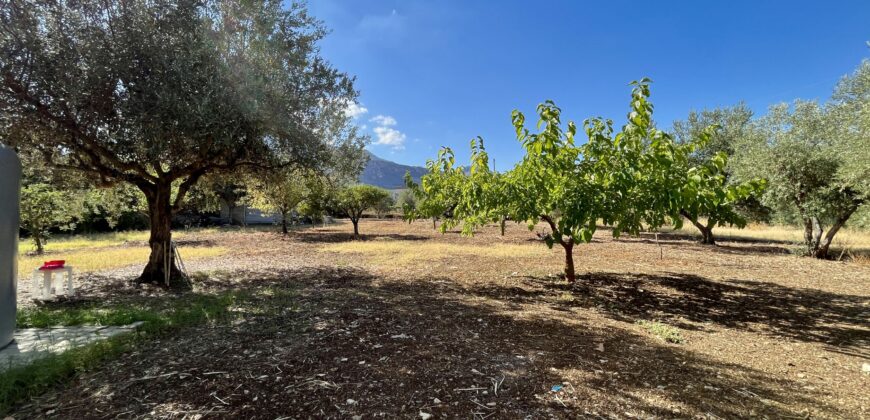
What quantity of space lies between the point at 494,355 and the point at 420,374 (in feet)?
3.28

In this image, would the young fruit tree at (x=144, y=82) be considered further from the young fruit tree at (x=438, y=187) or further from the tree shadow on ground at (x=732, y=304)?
the tree shadow on ground at (x=732, y=304)

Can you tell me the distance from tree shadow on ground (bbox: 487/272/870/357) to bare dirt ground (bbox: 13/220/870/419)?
0.05 metres

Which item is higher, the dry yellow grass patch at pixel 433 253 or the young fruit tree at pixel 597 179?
the young fruit tree at pixel 597 179

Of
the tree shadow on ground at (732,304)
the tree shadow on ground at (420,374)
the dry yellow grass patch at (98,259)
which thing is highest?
the dry yellow grass patch at (98,259)

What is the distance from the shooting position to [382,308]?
20.5 feet

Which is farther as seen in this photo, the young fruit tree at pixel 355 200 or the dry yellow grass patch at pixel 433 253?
the young fruit tree at pixel 355 200

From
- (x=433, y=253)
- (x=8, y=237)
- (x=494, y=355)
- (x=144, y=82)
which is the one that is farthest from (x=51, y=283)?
(x=433, y=253)

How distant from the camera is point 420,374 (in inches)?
140

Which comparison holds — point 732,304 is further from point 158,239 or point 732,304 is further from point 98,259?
point 98,259

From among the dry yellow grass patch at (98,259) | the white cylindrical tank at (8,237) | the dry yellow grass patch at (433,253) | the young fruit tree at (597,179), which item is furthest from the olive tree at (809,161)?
the dry yellow grass patch at (98,259)

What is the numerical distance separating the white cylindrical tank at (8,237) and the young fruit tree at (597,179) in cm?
692

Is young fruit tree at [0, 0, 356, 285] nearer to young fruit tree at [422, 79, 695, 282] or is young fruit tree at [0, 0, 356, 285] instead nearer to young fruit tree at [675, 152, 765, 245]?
young fruit tree at [422, 79, 695, 282]

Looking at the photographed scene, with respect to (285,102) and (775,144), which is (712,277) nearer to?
(775,144)

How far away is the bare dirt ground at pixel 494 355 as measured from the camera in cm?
305
